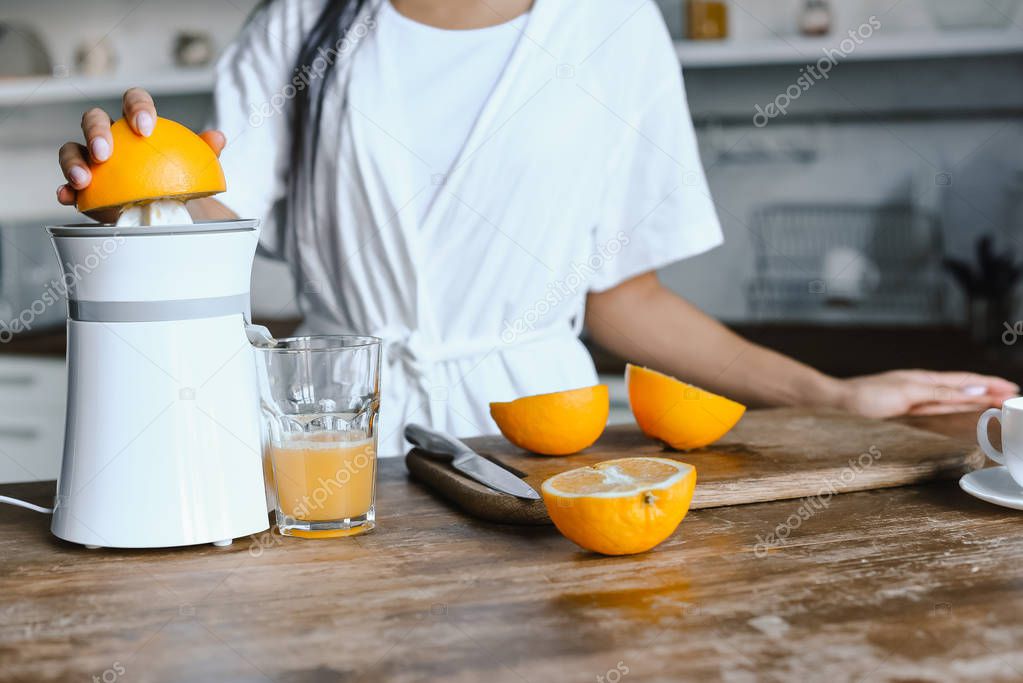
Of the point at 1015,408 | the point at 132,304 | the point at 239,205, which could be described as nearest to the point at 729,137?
the point at 239,205

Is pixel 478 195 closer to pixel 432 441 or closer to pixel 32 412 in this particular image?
pixel 432 441

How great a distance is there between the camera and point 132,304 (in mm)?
722

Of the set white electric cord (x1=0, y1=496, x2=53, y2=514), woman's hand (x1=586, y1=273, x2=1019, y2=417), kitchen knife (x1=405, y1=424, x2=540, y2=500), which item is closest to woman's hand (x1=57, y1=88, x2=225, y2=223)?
white electric cord (x1=0, y1=496, x2=53, y2=514)

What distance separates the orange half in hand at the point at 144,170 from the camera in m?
0.73

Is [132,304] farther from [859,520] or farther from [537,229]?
[537,229]

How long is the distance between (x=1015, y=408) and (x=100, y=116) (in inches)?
28.0

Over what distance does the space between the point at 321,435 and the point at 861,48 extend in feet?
6.85

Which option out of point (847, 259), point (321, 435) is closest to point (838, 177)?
point (847, 259)

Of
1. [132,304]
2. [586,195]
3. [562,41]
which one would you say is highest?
[562,41]

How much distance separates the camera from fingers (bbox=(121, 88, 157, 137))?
0.73 metres

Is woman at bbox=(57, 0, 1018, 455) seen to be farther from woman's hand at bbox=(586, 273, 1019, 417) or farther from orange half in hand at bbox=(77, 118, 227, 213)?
orange half in hand at bbox=(77, 118, 227, 213)

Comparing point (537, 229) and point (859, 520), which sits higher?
point (537, 229)

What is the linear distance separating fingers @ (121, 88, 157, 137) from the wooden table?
0.29 m

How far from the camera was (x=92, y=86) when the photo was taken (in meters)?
2.97
